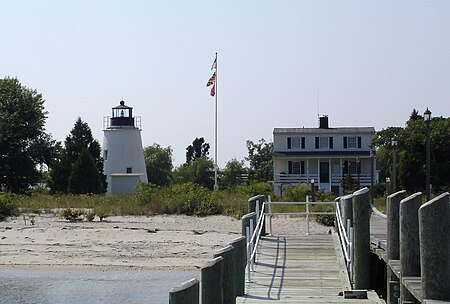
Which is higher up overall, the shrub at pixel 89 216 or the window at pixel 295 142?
the window at pixel 295 142

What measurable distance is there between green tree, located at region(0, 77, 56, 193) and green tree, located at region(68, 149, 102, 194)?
16.9 ft

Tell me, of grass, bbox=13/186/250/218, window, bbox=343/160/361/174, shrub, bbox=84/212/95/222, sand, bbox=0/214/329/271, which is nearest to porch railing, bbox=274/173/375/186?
window, bbox=343/160/361/174

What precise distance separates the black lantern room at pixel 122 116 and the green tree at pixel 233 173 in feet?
120

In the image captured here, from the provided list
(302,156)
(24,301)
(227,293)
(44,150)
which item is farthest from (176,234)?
(302,156)

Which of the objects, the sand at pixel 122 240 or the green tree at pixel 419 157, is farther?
the green tree at pixel 419 157

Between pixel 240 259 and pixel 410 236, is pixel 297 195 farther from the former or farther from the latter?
pixel 410 236

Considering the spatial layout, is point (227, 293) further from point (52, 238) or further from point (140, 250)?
point (52, 238)

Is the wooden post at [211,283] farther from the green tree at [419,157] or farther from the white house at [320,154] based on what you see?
the white house at [320,154]

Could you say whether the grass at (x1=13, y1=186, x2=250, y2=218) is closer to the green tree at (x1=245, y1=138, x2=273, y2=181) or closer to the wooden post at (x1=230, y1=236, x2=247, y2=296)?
the wooden post at (x1=230, y1=236, x2=247, y2=296)

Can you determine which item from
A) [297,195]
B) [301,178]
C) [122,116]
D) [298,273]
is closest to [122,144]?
[122,116]

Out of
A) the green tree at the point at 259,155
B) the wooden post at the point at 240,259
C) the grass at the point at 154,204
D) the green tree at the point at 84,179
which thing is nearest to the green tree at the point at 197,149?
the green tree at the point at 259,155

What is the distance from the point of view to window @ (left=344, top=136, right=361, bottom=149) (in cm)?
8219

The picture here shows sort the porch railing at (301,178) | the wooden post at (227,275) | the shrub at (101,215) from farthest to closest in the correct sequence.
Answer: the porch railing at (301,178) → the shrub at (101,215) → the wooden post at (227,275)

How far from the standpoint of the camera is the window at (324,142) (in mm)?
82438
